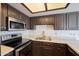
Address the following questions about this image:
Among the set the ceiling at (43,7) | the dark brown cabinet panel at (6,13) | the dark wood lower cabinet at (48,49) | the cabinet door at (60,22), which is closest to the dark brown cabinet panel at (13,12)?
the dark brown cabinet panel at (6,13)

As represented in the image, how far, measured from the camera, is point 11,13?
182 centimetres

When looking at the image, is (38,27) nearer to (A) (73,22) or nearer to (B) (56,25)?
(B) (56,25)

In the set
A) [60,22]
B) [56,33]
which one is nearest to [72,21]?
[60,22]

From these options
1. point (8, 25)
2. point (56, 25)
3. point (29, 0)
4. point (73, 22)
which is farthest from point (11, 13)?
point (73, 22)

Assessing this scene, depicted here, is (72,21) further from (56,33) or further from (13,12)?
(13,12)

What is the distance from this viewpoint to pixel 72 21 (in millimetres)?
2252

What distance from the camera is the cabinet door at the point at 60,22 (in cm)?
238

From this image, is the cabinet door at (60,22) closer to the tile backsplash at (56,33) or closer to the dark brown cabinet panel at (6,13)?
the tile backsplash at (56,33)

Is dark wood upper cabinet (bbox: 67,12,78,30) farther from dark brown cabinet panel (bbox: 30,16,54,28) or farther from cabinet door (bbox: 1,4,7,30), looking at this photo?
cabinet door (bbox: 1,4,7,30)

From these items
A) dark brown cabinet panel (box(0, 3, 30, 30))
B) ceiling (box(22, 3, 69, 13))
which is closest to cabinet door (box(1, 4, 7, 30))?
dark brown cabinet panel (box(0, 3, 30, 30))

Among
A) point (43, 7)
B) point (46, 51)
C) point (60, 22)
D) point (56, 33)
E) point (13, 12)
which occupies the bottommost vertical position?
point (46, 51)

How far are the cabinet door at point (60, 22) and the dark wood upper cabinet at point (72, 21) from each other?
0.10m

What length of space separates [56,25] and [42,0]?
4.64 feet

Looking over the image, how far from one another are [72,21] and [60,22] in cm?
28
